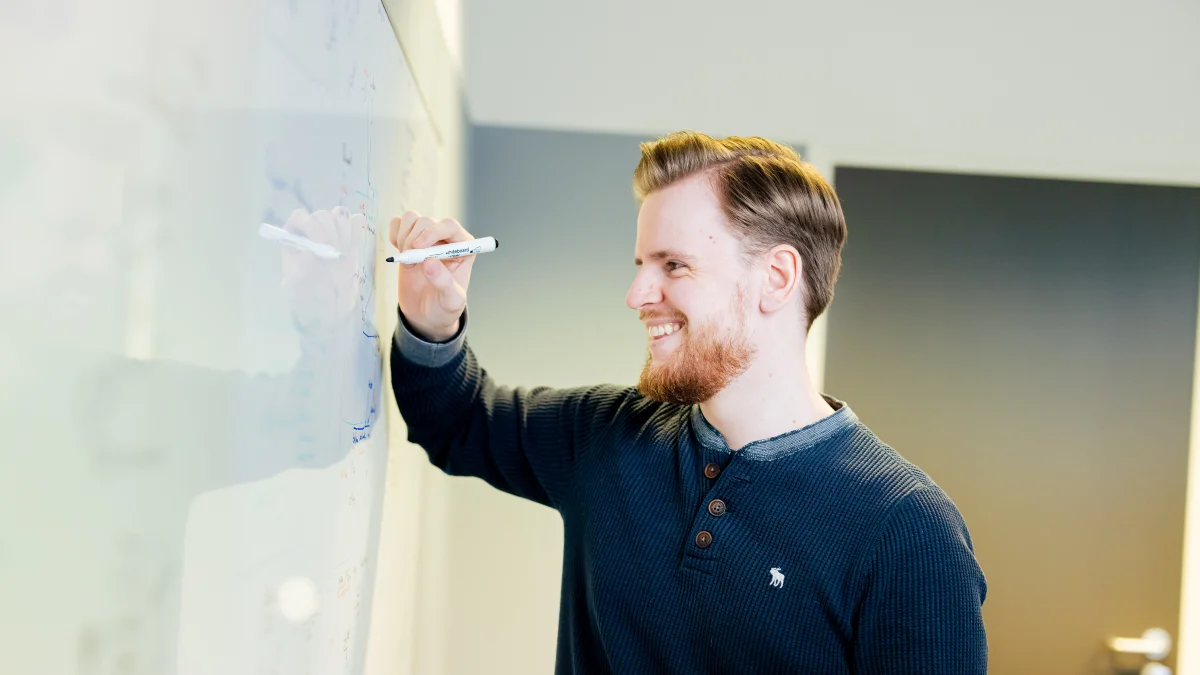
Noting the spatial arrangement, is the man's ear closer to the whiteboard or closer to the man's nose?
the man's nose

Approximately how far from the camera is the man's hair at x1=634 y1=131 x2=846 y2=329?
999 mm

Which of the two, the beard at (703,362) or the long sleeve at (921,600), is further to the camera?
the beard at (703,362)

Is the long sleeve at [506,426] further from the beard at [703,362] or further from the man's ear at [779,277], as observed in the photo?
the man's ear at [779,277]

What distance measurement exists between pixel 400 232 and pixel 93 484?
0.60 metres

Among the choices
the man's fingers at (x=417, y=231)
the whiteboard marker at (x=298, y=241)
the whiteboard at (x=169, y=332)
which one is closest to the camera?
the whiteboard at (x=169, y=332)

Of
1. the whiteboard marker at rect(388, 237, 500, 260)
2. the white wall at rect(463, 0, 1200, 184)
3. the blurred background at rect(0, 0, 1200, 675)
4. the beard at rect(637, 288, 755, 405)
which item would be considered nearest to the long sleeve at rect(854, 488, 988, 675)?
the beard at rect(637, 288, 755, 405)

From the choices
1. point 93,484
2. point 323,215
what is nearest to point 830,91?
point 323,215

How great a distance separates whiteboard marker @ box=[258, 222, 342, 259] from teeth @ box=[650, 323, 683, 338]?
0.43m

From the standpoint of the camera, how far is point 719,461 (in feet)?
3.18

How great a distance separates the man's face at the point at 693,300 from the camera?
97cm

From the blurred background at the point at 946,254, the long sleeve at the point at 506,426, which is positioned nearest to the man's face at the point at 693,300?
the long sleeve at the point at 506,426

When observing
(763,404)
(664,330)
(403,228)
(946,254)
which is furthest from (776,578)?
(946,254)

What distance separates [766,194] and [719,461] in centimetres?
33

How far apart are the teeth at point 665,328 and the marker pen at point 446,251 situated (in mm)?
250
